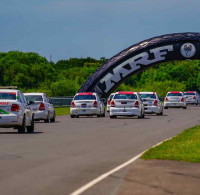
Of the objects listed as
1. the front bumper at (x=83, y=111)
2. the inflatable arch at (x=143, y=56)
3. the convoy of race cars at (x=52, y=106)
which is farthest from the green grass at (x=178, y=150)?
the inflatable arch at (x=143, y=56)

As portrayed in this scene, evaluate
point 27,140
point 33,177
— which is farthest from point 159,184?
point 27,140

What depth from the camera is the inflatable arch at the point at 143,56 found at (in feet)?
214

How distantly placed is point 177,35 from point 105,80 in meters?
7.44

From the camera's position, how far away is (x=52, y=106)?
36.7m

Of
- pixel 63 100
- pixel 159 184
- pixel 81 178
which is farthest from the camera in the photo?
pixel 63 100

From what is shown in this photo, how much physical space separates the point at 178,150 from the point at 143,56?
48.9 m

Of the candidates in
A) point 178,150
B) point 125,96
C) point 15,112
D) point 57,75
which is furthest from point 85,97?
point 57,75

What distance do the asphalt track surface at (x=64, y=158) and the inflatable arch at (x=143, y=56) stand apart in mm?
39912

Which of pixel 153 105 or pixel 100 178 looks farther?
pixel 153 105

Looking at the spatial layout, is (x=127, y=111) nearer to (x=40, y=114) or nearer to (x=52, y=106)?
(x=52, y=106)

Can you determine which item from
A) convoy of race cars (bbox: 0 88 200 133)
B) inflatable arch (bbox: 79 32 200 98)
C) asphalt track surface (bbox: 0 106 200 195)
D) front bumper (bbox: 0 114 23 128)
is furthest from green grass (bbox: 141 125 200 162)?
inflatable arch (bbox: 79 32 200 98)

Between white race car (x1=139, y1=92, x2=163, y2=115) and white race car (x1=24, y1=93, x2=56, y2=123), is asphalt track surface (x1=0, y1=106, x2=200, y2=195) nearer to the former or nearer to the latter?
white race car (x1=24, y1=93, x2=56, y2=123)

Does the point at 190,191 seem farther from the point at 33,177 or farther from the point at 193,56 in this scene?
the point at 193,56

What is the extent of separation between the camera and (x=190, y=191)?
10461 millimetres
